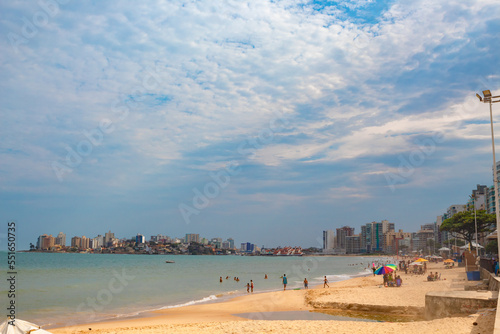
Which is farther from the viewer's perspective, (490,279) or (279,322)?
(490,279)

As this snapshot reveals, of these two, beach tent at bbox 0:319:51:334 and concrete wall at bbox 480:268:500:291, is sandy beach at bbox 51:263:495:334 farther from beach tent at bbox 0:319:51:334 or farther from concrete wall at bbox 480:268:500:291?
beach tent at bbox 0:319:51:334

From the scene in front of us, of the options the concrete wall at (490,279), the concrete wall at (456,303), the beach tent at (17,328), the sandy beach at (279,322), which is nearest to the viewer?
the beach tent at (17,328)

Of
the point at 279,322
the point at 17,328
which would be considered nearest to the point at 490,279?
the point at 279,322

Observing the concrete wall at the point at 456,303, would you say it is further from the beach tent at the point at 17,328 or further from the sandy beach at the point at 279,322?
the beach tent at the point at 17,328

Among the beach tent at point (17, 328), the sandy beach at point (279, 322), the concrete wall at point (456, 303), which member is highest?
the beach tent at point (17, 328)

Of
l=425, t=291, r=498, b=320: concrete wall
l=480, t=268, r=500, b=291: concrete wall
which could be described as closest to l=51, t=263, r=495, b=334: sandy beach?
l=425, t=291, r=498, b=320: concrete wall

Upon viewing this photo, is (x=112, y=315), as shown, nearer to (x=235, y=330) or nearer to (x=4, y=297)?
(x=235, y=330)

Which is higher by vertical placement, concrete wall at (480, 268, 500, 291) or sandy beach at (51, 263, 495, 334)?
concrete wall at (480, 268, 500, 291)

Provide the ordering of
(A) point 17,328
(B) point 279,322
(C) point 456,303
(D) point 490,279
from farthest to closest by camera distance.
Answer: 1. (D) point 490,279
2. (B) point 279,322
3. (C) point 456,303
4. (A) point 17,328

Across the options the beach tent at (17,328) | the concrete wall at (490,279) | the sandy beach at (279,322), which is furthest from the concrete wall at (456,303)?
the beach tent at (17,328)

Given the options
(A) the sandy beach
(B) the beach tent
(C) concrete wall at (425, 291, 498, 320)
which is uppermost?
(B) the beach tent

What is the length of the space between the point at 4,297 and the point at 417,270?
140 feet

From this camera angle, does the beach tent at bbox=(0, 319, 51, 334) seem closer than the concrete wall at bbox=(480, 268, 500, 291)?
Yes

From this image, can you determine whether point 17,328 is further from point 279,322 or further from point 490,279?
point 490,279
